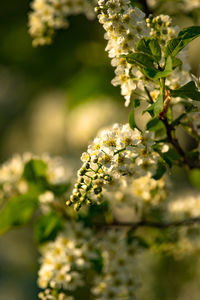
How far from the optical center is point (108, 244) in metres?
1.86

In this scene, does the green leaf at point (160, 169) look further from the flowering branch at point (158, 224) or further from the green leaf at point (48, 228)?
the green leaf at point (48, 228)

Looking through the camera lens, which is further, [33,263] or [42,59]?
[42,59]

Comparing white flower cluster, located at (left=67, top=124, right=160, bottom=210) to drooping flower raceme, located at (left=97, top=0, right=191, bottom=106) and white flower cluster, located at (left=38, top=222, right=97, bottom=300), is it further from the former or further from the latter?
white flower cluster, located at (left=38, top=222, right=97, bottom=300)

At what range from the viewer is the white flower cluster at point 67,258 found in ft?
5.60

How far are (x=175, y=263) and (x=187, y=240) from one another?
0.88m

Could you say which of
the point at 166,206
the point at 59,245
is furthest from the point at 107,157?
the point at 166,206

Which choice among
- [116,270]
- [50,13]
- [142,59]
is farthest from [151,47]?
[116,270]

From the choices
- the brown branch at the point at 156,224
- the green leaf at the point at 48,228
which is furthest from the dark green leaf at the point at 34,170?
the brown branch at the point at 156,224

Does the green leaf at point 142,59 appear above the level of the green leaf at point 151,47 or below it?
below

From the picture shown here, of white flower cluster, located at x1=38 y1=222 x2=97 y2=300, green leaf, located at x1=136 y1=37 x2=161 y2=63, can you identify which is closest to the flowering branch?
white flower cluster, located at x1=38 y1=222 x2=97 y2=300

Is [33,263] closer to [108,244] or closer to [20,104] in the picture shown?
[20,104]

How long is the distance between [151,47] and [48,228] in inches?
35.4

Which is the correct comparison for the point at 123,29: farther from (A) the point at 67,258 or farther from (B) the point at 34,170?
(A) the point at 67,258

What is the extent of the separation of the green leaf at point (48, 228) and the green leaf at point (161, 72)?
829 millimetres
